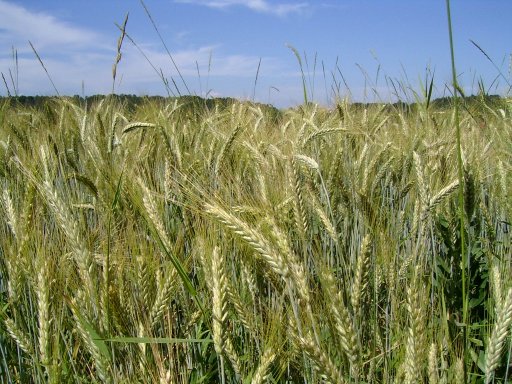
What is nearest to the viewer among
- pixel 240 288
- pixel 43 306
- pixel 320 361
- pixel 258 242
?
pixel 320 361

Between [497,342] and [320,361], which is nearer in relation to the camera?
[320,361]

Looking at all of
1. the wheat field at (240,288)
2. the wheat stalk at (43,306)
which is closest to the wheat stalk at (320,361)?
the wheat field at (240,288)

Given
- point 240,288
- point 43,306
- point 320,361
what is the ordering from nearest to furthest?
point 320,361, point 43,306, point 240,288

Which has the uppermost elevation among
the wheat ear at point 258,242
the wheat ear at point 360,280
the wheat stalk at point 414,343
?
the wheat ear at point 258,242

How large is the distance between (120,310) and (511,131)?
7.73 feet

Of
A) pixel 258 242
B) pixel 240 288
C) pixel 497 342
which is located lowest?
pixel 240 288

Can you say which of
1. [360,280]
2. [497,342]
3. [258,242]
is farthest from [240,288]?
[497,342]

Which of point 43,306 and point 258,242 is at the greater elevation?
point 258,242

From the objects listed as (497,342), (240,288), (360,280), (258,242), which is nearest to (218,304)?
(258,242)

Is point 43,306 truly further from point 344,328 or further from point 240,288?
point 240,288

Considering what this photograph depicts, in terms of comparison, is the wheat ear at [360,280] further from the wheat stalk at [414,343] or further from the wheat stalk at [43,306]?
the wheat stalk at [43,306]

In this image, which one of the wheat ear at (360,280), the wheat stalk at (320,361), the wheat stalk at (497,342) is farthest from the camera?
the wheat ear at (360,280)

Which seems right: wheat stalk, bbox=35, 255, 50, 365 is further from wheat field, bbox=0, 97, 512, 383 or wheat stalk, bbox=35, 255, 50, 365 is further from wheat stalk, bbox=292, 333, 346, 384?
wheat stalk, bbox=292, 333, 346, 384

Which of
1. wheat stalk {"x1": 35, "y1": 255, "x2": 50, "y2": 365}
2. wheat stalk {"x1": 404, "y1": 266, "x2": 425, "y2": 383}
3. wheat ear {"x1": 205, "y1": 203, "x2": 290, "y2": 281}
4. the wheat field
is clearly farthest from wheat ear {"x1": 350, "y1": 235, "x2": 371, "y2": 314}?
wheat stalk {"x1": 35, "y1": 255, "x2": 50, "y2": 365}
